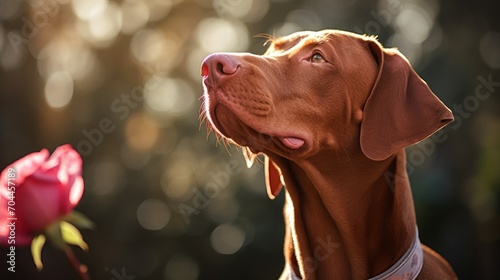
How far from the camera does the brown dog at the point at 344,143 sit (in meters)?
2.99

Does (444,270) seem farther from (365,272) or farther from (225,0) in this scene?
(225,0)

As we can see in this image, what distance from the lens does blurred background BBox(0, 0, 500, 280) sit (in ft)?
26.6

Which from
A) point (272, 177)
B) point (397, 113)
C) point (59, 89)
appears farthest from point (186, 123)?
point (397, 113)

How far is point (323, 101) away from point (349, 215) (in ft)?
1.91

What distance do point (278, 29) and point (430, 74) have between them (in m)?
3.49

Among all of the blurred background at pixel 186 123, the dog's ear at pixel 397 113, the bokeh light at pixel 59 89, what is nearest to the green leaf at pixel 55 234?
the dog's ear at pixel 397 113

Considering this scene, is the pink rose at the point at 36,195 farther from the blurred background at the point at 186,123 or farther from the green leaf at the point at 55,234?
the blurred background at the point at 186,123

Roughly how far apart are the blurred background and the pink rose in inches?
237

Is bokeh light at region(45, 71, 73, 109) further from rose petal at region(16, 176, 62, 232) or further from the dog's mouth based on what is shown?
rose petal at region(16, 176, 62, 232)

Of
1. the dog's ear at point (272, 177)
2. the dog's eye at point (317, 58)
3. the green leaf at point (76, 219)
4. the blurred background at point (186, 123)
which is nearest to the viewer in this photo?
the green leaf at point (76, 219)

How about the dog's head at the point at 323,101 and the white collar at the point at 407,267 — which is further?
the white collar at the point at 407,267

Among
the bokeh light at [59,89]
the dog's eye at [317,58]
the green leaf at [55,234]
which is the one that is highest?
the dog's eye at [317,58]

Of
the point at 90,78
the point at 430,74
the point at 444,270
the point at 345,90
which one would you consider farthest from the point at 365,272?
the point at 90,78

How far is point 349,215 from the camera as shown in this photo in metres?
3.24
